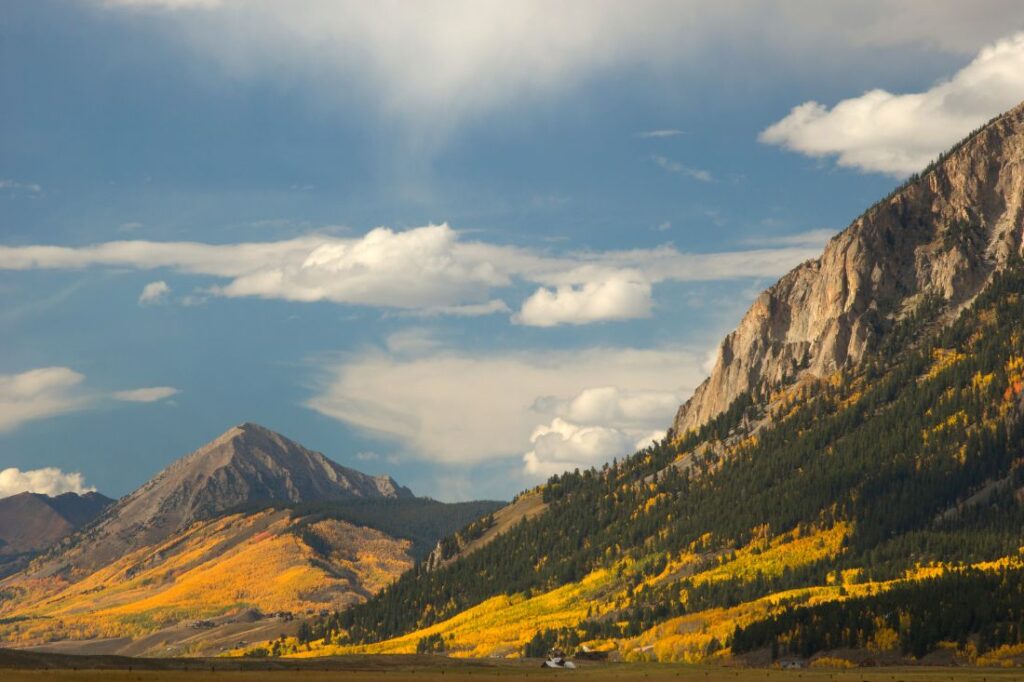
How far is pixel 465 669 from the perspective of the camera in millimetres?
185000

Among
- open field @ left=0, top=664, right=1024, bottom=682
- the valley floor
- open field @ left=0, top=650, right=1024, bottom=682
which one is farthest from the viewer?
open field @ left=0, top=650, right=1024, bottom=682

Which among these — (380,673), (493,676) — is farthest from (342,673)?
(493,676)

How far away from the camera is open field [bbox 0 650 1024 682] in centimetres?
13262

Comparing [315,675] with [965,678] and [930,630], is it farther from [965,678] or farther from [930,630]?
[930,630]

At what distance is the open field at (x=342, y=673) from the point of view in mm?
132625

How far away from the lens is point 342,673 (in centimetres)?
15788

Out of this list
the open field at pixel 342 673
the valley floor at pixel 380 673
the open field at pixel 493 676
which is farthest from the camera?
the open field at pixel 342 673

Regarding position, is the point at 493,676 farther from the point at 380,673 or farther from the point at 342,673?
the point at 342,673

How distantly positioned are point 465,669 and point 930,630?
6941 centimetres

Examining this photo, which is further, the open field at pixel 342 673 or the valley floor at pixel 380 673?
the open field at pixel 342 673

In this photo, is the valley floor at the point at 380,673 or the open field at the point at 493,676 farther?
the valley floor at the point at 380,673

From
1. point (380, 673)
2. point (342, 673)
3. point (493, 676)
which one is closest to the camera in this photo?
point (493, 676)

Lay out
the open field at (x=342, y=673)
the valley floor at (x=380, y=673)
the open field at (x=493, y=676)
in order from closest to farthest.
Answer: the open field at (x=493, y=676) → the valley floor at (x=380, y=673) → the open field at (x=342, y=673)

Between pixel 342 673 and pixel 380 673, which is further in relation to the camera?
pixel 380 673
